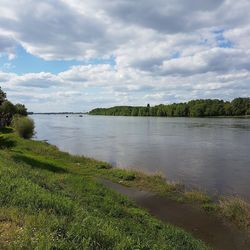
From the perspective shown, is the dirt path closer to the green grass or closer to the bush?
the green grass

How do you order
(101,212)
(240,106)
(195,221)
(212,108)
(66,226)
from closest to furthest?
(66,226) < (101,212) < (195,221) < (240,106) < (212,108)

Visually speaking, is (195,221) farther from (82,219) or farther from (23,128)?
(23,128)

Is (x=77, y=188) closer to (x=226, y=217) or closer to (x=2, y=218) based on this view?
(x=226, y=217)

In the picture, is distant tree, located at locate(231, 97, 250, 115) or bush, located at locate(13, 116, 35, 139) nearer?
bush, located at locate(13, 116, 35, 139)

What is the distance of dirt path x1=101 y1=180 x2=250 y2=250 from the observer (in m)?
11.4

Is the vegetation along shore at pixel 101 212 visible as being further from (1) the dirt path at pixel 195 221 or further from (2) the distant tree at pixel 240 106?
(2) the distant tree at pixel 240 106

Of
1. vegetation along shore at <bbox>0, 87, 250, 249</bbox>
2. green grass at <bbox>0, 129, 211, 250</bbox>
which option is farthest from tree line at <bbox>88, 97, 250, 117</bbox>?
green grass at <bbox>0, 129, 211, 250</bbox>

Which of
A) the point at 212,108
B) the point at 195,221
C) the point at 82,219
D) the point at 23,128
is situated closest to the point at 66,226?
the point at 82,219

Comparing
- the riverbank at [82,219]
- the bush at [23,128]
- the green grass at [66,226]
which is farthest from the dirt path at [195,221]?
the bush at [23,128]

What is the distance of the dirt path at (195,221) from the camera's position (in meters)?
11.4

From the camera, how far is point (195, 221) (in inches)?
525

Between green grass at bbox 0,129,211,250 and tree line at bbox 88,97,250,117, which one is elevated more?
tree line at bbox 88,97,250,117

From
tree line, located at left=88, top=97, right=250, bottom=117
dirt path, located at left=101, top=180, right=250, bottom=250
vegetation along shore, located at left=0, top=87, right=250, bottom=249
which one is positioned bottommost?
dirt path, located at left=101, top=180, right=250, bottom=250

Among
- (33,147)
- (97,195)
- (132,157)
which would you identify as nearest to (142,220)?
(97,195)
